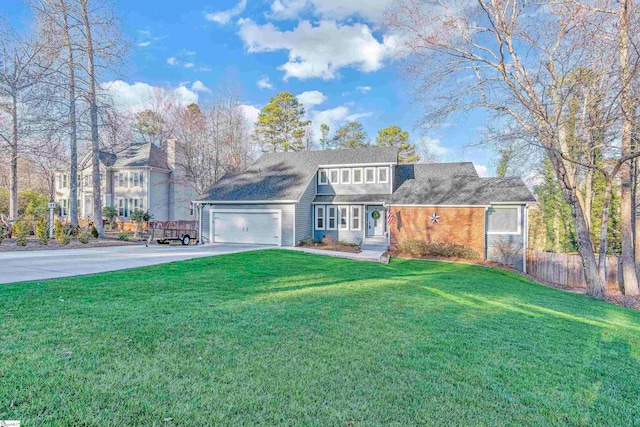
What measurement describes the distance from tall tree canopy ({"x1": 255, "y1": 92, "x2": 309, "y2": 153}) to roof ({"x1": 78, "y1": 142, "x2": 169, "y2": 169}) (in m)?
9.55

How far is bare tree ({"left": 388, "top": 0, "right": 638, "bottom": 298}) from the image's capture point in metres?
10.4

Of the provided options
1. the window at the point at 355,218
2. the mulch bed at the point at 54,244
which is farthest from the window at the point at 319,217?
the mulch bed at the point at 54,244

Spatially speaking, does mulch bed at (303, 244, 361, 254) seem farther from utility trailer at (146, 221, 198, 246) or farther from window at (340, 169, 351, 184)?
utility trailer at (146, 221, 198, 246)

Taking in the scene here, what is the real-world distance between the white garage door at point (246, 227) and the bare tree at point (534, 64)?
10.3m

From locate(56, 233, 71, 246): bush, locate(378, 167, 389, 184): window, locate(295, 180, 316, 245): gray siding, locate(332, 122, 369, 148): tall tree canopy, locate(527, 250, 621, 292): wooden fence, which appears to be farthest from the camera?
locate(332, 122, 369, 148): tall tree canopy

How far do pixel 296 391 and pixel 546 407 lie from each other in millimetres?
2076

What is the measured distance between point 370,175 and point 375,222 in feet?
9.18

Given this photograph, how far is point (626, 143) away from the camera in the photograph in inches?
433

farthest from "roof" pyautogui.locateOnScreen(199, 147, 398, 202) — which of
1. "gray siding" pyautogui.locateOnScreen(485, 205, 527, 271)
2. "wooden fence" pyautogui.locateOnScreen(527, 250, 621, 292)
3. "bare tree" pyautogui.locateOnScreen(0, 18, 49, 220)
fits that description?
"bare tree" pyautogui.locateOnScreen(0, 18, 49, 220)

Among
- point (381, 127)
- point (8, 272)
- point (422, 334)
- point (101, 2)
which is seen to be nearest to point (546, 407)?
point (422, 334)

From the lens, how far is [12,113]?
17.9 meters

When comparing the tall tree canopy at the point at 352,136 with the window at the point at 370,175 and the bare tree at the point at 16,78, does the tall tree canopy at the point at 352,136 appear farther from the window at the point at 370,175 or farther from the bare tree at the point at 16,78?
the bare tree at the point at 16,78

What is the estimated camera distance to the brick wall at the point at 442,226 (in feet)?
53.6

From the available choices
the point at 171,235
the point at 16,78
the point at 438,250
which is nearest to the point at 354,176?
the point at 438,250
